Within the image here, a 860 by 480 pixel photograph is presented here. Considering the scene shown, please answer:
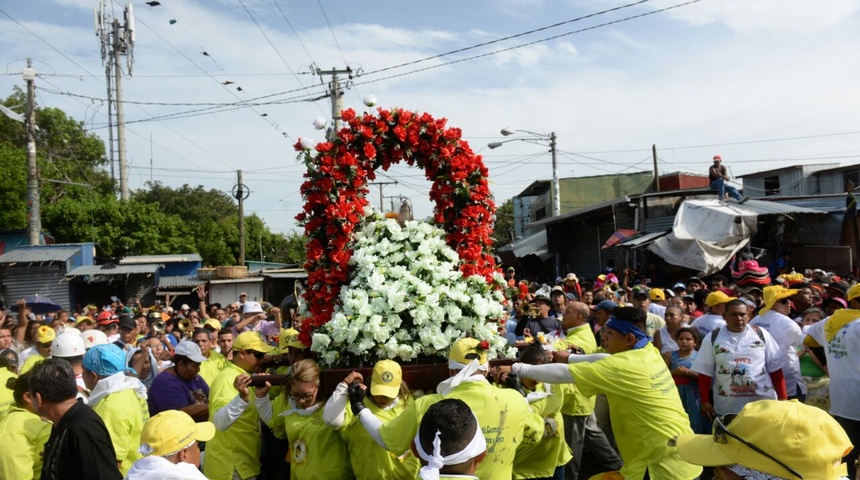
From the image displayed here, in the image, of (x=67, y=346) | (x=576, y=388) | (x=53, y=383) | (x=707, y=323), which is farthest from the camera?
(x=707, y=323)

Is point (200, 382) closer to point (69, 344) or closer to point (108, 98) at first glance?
point (69, 344)

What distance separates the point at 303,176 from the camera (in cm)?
564

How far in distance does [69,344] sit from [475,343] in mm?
3327

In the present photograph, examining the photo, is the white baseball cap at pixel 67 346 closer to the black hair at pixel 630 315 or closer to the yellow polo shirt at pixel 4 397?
the yellow polo shirt at pixel 4 397

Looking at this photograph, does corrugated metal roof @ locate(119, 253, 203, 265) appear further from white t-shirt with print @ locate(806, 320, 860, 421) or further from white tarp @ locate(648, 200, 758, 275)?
white t-shirt with print @ locate(806, 320, 860, 421)

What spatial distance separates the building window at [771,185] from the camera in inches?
1204

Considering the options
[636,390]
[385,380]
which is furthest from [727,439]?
[385,380]

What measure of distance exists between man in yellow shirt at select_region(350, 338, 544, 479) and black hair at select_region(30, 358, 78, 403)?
170 centimetres

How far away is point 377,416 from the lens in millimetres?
4562

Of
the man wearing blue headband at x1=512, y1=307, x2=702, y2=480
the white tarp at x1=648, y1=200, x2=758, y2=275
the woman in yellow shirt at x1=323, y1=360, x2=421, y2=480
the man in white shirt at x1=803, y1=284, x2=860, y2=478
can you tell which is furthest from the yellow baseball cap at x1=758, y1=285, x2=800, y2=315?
the white tarp at x1=648, y1=200, x2=758, y2=275

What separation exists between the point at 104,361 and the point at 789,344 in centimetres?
641

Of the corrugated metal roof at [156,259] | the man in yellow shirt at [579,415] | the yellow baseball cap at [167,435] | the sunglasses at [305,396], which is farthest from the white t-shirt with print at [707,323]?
the corrugated metal roof at [156,259]

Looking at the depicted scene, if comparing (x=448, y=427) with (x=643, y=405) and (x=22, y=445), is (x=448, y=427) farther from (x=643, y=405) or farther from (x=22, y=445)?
(x=22, y=445)

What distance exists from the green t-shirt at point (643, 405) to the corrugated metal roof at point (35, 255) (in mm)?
27249
